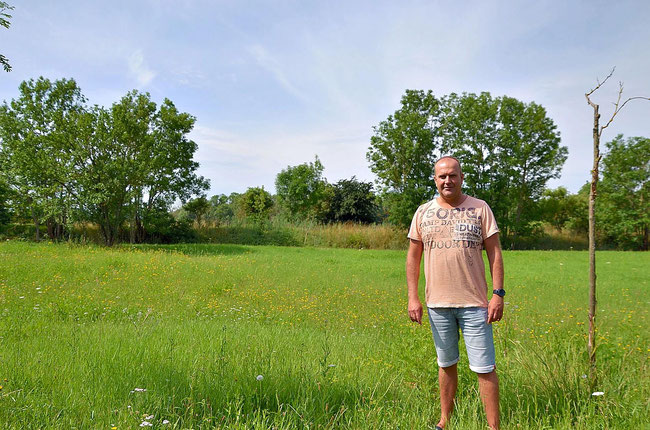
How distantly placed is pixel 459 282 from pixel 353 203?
34806 mm

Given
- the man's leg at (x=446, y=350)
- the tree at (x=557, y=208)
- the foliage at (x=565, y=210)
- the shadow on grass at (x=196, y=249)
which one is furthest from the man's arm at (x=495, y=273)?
the tree at (x=557, y=208)

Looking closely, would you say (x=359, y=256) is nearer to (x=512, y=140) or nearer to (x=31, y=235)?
(x=512, y=140)

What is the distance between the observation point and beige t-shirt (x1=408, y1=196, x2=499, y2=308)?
2828 mm

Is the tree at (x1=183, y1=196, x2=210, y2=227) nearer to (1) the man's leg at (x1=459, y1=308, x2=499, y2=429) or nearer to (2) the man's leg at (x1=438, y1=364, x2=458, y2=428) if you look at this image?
(2) the man's leg at (x1=438, y1=364, x2=458, y2=428)

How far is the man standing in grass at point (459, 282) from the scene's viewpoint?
2783 millimetres

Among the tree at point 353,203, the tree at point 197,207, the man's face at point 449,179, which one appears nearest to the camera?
the man's face at point 449,179

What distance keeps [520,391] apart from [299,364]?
198 centimetres

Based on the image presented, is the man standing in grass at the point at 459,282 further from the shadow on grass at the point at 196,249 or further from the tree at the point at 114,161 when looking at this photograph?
the tree at the point at 114,161

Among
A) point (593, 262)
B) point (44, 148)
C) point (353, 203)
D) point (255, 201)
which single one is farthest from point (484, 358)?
point (255, 201)

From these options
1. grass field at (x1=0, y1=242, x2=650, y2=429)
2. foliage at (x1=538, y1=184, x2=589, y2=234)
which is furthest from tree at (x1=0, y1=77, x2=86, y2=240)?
foliage at (x1=538, y1=184, x2=589, y2=234)

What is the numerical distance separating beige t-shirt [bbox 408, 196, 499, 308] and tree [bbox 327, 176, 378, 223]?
34.1 metres

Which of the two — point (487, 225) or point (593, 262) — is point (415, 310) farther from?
point (593, 262)

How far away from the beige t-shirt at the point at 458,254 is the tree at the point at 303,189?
126 feet

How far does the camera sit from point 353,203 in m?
37.6
